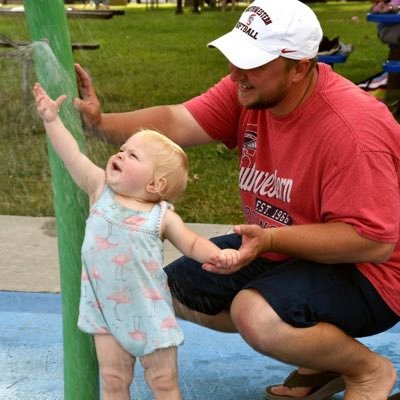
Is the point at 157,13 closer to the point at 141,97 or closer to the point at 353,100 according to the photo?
the point at 141,97

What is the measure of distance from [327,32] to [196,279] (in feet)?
42.6

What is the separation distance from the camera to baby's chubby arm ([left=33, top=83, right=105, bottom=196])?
90.8 inches

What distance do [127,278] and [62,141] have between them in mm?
389

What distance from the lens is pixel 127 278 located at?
2314 millimetres

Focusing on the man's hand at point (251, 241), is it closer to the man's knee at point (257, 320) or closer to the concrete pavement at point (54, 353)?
the man's knee at point (257, 320)

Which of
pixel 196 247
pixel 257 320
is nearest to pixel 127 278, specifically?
pixel 196 247

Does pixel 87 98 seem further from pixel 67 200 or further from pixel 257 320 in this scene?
pixel 257 320

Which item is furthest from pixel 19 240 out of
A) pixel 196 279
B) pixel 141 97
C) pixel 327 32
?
pixel 327 32

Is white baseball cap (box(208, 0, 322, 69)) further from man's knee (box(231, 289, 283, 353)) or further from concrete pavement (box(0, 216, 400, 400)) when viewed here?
concrete pavement (box(0, 216, 400, 400))

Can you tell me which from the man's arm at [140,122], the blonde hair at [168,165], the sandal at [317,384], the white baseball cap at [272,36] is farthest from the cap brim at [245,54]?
the sandal at [317,384]

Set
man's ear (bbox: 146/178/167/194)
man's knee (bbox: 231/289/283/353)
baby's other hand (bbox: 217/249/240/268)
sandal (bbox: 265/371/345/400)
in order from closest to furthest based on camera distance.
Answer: baby's other hand (bbox: 217/249/240/268) → man's ear (bbox: 146/178/167/194) → man's knee (bbox: 231/289/283/353) → sandal (bbox: 265/371/345/400)

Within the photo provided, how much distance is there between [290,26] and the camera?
252 centimetres

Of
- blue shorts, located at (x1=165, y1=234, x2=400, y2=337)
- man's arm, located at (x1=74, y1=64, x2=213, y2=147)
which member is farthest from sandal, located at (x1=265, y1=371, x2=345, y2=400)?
man's arm, located at (x1=74, y1=64, x2=213, y2=147)

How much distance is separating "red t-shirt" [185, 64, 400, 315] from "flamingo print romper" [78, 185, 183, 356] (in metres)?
0.46
